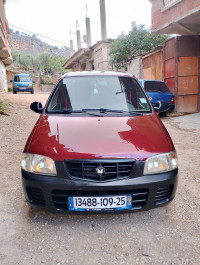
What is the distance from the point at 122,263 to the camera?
1.80 m

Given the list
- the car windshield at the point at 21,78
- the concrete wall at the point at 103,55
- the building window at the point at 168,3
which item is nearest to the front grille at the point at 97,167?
the building window at the point at 168,3

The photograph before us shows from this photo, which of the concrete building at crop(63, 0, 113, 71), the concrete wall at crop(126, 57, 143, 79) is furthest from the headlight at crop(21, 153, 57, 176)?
the concrete building at crop(63, 0, 113, 71)

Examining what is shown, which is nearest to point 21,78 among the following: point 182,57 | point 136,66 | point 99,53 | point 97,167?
point 99,53

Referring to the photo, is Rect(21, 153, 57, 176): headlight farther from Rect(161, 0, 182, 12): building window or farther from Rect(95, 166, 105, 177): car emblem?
Rect(161, 0, 182, 12): building window

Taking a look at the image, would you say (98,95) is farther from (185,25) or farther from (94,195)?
(185,25)

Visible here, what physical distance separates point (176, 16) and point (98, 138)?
26.9ft

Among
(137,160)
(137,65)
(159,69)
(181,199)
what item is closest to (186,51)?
(159,69)

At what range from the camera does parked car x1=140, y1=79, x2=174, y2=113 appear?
27.7 feet

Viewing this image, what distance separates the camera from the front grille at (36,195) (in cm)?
205

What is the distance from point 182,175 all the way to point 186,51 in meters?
7.76

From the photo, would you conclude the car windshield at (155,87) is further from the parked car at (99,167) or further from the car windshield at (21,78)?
the car windshield at (21,78)

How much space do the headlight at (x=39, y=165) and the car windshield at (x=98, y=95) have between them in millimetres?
915

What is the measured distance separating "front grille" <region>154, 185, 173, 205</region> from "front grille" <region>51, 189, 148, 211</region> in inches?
4.9

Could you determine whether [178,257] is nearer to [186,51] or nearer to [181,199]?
[181,199]
